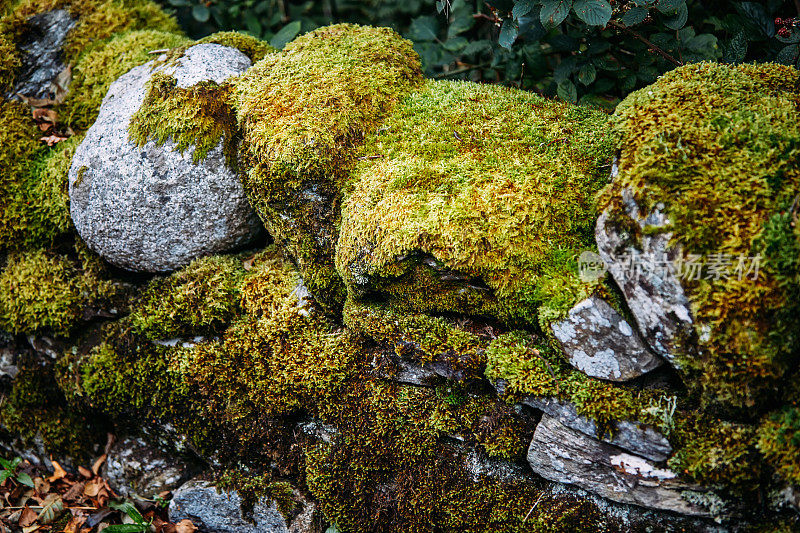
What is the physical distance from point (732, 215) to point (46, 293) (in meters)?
4.55

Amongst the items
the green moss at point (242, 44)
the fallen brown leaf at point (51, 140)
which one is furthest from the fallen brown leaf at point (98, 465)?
the green moss at point (242, 44)

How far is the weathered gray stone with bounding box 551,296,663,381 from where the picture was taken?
2.57 metres

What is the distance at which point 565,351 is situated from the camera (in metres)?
2.70

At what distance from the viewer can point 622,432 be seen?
8.43 feet

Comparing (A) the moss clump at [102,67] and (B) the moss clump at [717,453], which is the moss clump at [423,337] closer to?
(B) the moss clump at [717,453]

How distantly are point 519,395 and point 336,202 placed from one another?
1587 mm

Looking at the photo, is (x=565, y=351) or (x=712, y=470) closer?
(x=712, y=470)

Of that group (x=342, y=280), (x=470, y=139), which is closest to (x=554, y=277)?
(x=470, y=139)

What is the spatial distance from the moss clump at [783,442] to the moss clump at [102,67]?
4.87m

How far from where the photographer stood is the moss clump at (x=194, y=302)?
3625mm

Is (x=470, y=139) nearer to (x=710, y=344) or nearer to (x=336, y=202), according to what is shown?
(x=336, y=202)

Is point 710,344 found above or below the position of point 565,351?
above

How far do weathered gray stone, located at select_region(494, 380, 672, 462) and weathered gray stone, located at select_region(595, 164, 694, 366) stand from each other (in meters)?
0.36

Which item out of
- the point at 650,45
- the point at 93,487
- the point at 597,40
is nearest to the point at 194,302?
the point at 93,487
